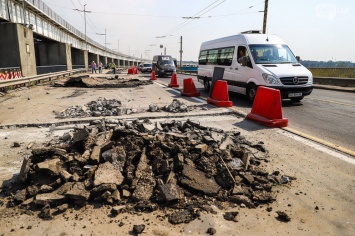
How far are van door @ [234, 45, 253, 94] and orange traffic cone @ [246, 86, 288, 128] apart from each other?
3.38m

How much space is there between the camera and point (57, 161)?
3.61 m

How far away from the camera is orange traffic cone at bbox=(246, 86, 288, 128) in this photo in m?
A: 6.32

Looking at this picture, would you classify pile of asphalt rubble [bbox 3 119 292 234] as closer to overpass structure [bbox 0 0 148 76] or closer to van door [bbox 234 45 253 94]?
van door [bbox 234 45 253 94]

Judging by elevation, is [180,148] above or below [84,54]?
below

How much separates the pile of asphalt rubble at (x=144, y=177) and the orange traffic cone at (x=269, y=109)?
2.24m

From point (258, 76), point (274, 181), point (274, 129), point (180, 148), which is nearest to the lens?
point (274, 181)

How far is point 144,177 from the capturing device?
3.37 m

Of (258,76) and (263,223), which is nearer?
(263,223)

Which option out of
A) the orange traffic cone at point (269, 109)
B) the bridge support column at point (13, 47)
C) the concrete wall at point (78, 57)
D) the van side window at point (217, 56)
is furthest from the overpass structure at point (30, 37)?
the orange traffic cone at point (269, 109)

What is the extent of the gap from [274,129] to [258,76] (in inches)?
150

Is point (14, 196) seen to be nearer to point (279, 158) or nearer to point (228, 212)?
point (228, 212)

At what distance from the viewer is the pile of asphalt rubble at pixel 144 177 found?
299 centimetres

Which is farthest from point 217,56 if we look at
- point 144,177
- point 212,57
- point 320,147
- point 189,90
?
point 144,177

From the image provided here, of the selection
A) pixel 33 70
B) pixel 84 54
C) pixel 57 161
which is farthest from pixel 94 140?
pixel 84 54
